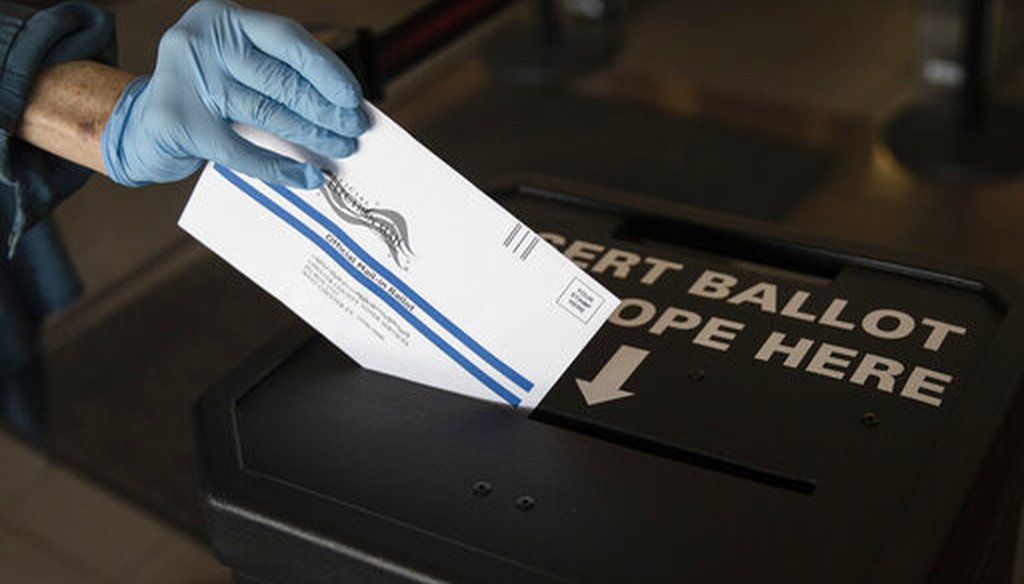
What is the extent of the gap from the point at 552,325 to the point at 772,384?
143mm

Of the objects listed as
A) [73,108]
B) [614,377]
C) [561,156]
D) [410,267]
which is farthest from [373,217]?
[561,156]

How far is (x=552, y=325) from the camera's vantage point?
86 centimetres

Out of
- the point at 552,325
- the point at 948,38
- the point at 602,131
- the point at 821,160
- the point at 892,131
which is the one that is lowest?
the point at 552,325

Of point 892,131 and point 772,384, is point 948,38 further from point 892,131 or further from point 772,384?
point 772,384

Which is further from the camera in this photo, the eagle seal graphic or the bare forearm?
the bare forearm

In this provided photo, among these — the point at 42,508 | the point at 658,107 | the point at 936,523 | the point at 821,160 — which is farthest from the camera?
the point at 658,107

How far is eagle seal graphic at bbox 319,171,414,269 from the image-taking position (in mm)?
846

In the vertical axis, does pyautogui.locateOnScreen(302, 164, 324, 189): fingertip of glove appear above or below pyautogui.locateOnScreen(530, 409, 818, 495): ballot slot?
below

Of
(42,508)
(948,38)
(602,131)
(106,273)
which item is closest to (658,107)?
(602,131)

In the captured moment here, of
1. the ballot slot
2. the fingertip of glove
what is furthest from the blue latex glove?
the ballot slot

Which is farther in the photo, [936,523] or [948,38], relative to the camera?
[948,38]

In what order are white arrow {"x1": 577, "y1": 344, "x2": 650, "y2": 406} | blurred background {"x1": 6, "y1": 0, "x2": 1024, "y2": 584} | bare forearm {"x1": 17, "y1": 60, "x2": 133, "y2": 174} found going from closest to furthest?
1. white arrow {"x1": 577, "y1": 344, "x2": 650, "y2": 406}
2. bare forearm {"x1": 17, "y1": 60, "x2": 133, "y2": 174}
3. blurred background {"x1": 6, "y1": 0, "x2": 1024, "y2": 584}

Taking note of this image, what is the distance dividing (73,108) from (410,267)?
313 millimetres

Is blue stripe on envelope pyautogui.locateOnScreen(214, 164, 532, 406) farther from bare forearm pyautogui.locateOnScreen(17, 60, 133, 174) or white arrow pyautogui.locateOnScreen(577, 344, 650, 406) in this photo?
bare forearm pyautogui.locateOnScreen(17, 60, 133, 174)
